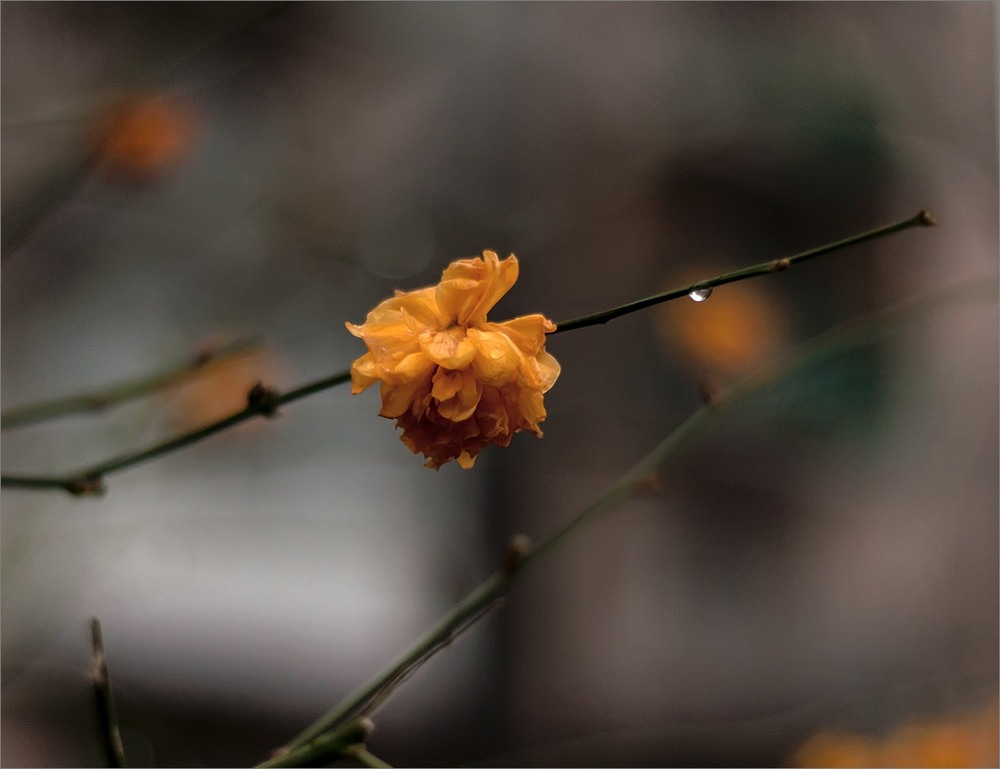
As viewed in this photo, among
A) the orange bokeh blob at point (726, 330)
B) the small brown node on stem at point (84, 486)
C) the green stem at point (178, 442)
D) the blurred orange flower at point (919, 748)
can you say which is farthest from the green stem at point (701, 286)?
the orange bokeh blob at point (726, 330)

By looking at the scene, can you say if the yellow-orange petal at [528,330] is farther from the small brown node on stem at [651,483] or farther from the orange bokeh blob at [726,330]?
the orange bokeh blob at [726,330]

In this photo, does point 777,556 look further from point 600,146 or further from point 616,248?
point 600,146

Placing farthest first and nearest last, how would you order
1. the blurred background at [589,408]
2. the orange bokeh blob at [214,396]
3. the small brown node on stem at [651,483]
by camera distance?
the blurred background at [589,408], the orange bokeh blob at [214,396], the small brown node on stem at [651,483]

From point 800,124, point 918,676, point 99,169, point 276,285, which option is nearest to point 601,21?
point 800,124

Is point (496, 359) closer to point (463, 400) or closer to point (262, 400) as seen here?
point (463, 400)

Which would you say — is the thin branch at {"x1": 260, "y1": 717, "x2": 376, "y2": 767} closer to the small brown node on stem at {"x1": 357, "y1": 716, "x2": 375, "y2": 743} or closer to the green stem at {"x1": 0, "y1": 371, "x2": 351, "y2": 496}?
the small brown node on stem at {"x1": 357, "y1": 716, "x2": 375, "y2": 743}

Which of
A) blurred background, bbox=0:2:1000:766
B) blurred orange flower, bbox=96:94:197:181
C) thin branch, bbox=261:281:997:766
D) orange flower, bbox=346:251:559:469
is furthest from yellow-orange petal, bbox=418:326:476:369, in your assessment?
blurred background, bbox=0:2:1000:766

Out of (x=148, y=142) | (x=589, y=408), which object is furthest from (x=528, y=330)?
(x=589, y=408)
